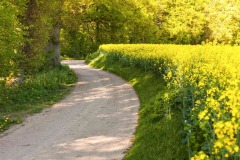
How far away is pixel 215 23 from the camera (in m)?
48.0

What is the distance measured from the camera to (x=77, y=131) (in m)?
10.2

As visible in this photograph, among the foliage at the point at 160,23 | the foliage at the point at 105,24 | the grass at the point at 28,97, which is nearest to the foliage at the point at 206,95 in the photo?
the grass at the point at 28,97

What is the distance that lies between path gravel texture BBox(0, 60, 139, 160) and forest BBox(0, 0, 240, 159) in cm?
102

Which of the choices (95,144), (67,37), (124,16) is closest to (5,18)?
(95,144)

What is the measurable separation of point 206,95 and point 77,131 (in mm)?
4506

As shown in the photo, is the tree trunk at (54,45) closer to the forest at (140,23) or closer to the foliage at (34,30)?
the forest at (140,23)

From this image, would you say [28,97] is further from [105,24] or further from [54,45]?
[105,24]

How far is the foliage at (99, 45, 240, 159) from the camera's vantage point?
13.0 ft

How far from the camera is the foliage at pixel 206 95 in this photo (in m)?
3.97

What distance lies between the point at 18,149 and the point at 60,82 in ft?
38.4

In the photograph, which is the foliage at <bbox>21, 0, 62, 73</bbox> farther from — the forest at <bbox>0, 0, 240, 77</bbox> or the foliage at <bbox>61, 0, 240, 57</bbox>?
the foliage at <bbox>61, 0, 240, 57</bbox>

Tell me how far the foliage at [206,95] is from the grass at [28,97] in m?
5.40

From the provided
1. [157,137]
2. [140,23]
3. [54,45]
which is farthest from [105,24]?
[157,137]

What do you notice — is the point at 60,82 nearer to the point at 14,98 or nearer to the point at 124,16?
the point at 14,98
